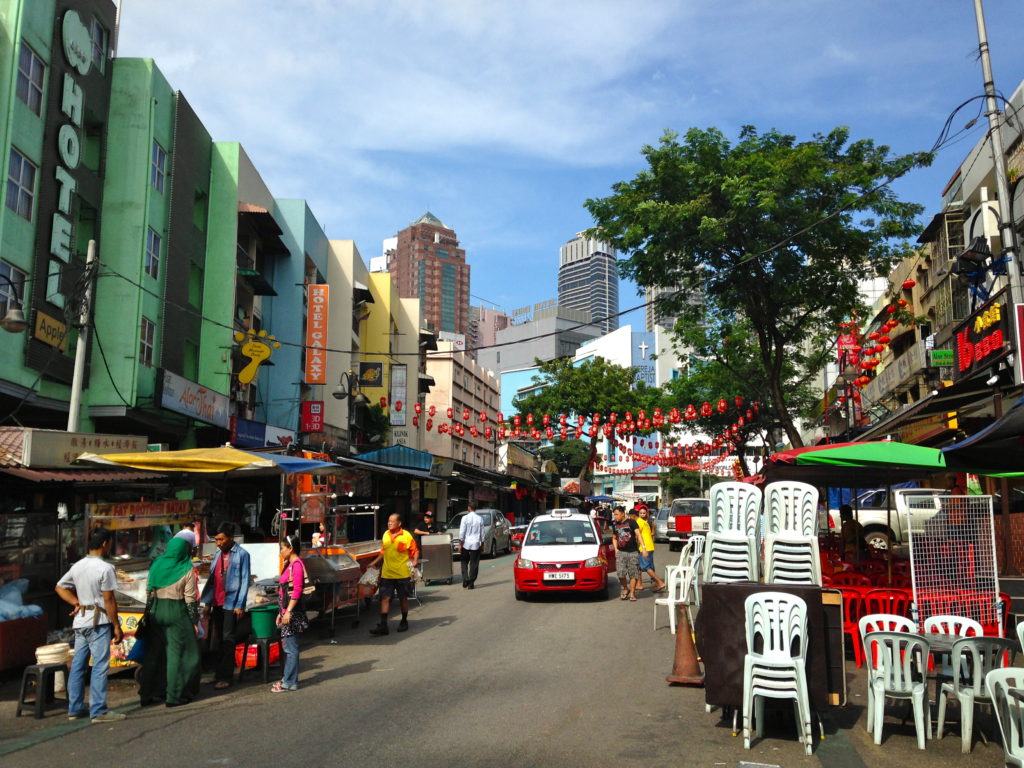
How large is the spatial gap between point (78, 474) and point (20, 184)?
9921 millimetres

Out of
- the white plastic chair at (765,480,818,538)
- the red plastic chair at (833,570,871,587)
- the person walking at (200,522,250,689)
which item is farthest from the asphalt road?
the white plastic chair at (765,480,818,538)

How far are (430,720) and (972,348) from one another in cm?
1783

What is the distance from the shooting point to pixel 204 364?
1074 inches

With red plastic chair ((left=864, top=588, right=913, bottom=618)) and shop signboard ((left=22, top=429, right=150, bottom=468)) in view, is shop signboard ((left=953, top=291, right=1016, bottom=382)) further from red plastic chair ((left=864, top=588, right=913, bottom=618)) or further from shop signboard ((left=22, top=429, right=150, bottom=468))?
shop signboard ((left=22, top=429, right=150, bottom=468))

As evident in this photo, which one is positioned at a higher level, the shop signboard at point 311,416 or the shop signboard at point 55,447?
the shop signboard at point 311,416

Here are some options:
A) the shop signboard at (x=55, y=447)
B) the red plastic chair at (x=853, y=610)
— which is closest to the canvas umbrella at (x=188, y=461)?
the shop signboard at (x=55, y=447)

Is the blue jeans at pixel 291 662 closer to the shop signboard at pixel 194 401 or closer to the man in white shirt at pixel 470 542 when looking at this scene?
the man in white shirt at pixel 470 542

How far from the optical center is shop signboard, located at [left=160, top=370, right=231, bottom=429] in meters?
22.4

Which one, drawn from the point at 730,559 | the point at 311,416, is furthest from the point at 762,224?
the point at 311,416

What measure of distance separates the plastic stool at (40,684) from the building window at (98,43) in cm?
1892

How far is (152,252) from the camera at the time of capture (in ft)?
78.0

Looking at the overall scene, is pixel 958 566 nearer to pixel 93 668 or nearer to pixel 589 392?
pixel 93 668

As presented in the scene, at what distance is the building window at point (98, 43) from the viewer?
22.3 metres

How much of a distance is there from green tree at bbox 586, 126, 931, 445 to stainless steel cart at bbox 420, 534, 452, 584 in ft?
27.7
